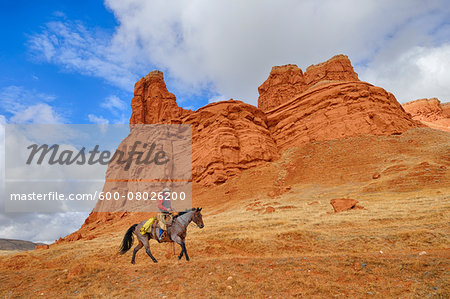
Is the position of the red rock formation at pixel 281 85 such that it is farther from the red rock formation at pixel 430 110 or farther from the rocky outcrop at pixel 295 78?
the red rock formation at pixel 430 110

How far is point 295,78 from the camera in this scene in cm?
7862

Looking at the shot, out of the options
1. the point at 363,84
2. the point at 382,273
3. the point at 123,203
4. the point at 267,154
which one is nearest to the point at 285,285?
the point at 382,273

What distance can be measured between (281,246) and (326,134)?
3673 cm

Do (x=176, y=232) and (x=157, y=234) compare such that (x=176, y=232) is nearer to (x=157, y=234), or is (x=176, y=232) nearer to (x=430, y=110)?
(x=157, y=234)

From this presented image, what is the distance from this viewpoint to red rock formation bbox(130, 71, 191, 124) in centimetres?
6594

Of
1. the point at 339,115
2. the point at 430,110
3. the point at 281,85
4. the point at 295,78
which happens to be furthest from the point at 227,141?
the point at 430,110

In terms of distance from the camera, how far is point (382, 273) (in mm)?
6824

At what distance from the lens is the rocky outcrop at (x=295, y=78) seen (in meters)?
72.1

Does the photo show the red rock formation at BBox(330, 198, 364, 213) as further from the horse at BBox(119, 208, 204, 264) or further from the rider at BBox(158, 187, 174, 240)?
the rider at BBox(158, 187, 174, 240)

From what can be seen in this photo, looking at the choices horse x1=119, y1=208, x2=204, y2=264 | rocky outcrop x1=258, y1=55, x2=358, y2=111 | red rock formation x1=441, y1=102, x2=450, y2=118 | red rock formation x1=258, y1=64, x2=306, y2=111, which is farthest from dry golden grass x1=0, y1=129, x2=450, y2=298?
red rock formation x1=441, y1=102, x2=450, y2=118

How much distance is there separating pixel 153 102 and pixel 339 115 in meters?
47.7

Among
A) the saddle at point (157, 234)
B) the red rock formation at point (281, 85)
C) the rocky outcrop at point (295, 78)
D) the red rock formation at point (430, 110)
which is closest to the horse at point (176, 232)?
the saddle at point (157, 234)

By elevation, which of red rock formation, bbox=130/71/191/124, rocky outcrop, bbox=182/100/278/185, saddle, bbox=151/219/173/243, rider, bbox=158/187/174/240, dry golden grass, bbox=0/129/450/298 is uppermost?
red rock formation, bbox=130/71/191/124

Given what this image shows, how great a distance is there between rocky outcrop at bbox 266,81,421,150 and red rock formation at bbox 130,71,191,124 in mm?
27722
